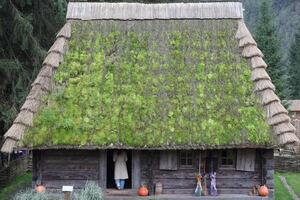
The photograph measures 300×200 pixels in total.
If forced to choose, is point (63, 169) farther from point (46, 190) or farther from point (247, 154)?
point (247, 154)

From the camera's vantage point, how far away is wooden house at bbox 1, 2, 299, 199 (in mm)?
14727

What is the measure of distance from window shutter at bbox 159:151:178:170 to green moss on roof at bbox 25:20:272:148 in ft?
3.32

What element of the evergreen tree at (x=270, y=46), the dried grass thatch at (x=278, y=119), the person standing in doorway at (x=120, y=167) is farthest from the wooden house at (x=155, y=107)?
the evergreen tree at (x=270, y=46)

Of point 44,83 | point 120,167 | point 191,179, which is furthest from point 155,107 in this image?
point 44,83

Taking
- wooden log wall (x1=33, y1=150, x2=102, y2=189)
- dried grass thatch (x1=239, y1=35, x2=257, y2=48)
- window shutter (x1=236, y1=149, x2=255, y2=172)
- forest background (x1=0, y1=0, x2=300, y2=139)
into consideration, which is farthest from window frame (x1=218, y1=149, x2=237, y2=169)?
forest background (x1=0, y1=0, x2=300, y2=139)

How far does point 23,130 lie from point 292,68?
46.0 m

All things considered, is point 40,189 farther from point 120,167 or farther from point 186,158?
point 186,158

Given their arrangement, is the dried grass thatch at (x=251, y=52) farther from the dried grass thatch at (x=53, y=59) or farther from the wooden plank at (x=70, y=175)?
the wooden plank at (x=70, y=175)

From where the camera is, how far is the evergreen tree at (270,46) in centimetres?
3719

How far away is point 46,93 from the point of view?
614 inches

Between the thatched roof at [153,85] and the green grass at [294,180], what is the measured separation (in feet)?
25.5

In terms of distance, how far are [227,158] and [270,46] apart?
22932mm

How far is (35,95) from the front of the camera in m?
15.3

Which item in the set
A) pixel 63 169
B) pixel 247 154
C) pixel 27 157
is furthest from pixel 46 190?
pixel 27 157
